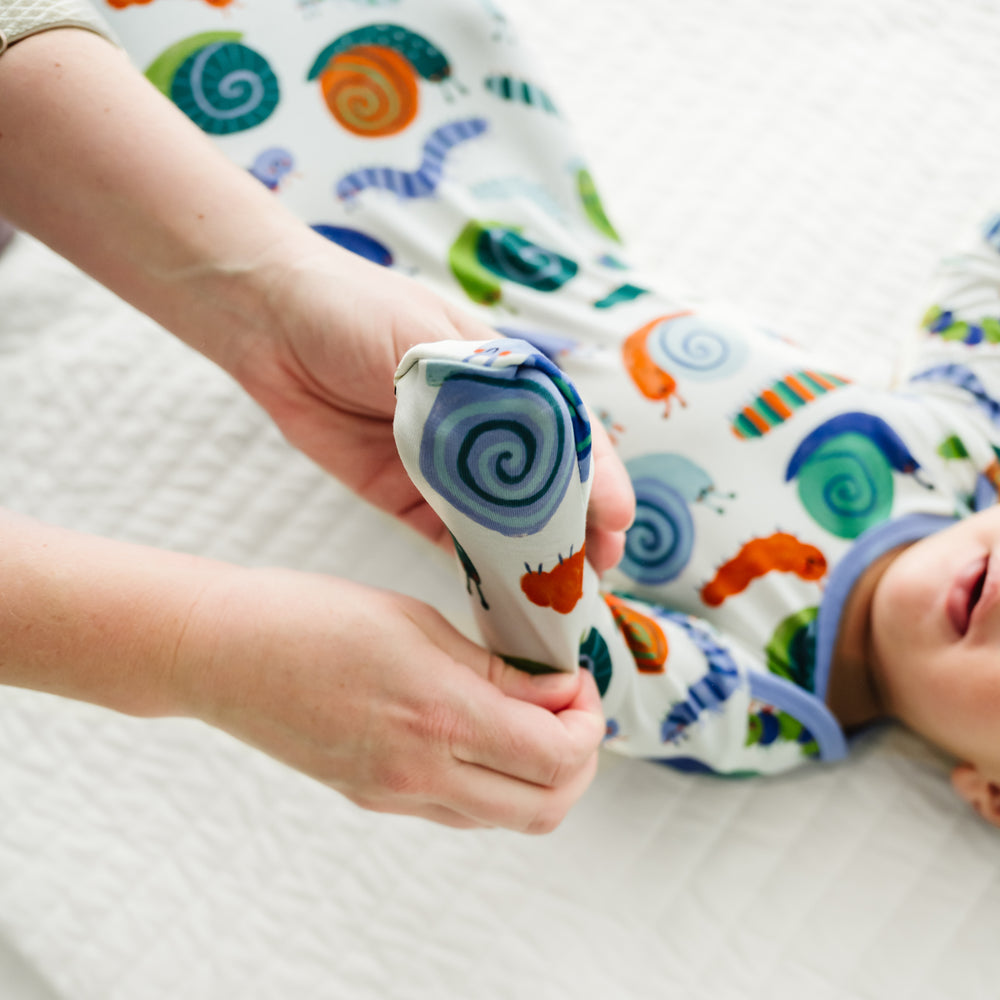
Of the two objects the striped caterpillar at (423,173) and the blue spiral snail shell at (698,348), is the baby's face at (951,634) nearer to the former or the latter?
the blue spiral snail shell at (698,348)

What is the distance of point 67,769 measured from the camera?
0.77m

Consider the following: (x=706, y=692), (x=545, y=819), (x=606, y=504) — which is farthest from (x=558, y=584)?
(x=706, y=692)

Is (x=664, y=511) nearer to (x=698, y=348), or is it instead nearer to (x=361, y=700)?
(x=698, y=348)

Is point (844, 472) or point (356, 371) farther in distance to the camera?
point (844, 472)

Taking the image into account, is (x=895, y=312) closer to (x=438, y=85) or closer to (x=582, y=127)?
(x=582, y=127)

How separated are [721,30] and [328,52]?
520 mm

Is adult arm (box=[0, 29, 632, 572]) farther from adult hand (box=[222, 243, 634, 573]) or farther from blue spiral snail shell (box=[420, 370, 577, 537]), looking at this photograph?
blue spiral snail shell (box=[420, 370, 577, 537])

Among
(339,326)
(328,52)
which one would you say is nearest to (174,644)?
(339,326)

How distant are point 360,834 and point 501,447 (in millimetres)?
488

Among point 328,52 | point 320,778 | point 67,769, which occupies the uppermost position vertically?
point 328,52

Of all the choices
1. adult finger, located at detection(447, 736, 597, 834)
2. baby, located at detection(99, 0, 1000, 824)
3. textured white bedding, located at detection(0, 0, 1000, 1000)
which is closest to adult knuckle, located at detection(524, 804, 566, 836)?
adult finger, located at detection(447, 736, 597, 834)

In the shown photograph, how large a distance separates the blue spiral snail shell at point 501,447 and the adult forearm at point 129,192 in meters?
0.27

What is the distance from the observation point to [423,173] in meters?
0.81

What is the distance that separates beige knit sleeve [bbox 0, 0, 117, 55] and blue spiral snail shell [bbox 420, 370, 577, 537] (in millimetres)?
410
